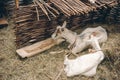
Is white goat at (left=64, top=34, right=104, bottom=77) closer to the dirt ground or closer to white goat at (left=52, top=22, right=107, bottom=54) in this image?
the dirt ground

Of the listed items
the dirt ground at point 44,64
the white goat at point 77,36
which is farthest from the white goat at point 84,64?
the white goat at point 77,36

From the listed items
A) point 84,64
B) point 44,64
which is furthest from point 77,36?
point 44,64

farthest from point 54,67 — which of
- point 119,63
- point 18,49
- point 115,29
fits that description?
point 115,29

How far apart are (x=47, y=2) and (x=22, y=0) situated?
1.27m

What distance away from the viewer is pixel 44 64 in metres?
5.75

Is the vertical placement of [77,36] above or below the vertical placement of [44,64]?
above

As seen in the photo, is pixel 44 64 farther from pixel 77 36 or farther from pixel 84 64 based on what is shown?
pixel 77 36

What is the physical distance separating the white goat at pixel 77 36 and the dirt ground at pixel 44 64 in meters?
0.21

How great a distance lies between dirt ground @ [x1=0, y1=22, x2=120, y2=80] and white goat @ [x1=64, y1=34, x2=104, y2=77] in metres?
0.11

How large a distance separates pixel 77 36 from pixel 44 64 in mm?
1186

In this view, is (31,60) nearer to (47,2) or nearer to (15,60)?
(15,60)

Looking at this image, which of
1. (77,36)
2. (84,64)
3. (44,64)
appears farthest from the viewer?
(77,36)

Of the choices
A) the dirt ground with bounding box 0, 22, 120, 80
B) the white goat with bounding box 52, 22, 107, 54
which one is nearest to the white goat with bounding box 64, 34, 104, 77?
the dirt ground with bounding box 0, 22, 120, 80

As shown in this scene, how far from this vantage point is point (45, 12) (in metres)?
5.66
